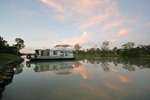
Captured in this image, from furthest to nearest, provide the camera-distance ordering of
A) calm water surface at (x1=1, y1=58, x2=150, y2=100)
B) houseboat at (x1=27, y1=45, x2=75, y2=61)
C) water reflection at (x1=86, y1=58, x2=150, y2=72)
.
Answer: houseboat at (x1=27, y1=45, x2=75, y2=61)
water reflection at (x1=86, y1=58, x2=150, y2=72)
calm water surface at (x1=1, y1=58, x2=150, y2=100)

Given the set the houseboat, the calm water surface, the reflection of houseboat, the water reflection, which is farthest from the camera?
the houseboat

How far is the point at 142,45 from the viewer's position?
53969 millimetres

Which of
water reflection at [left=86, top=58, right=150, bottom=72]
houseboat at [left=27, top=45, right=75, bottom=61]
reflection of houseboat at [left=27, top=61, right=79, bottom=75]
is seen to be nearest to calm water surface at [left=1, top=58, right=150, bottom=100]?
reflection of houseboat at [left=27, top=61, right=79, bottom=75]

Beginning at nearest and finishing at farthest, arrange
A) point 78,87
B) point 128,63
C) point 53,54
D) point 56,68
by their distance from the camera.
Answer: point 78,87 → point 56,68 → point 128,63 → point 53,54

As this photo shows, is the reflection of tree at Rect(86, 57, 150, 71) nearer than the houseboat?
Yes

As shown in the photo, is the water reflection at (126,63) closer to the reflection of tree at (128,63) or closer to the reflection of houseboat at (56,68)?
the reflection of tree at (128,63)

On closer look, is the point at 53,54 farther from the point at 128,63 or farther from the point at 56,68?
the point at 128,63

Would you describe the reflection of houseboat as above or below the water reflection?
above

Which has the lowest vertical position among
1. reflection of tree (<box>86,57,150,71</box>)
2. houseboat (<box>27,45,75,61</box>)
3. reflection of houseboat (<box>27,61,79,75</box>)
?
reflection of tree (<box>86,57,150,71</box>)

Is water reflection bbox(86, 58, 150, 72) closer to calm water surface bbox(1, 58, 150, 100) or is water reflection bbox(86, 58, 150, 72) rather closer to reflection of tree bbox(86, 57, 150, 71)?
reflection of tree bbox(86, 57, 150, 71)

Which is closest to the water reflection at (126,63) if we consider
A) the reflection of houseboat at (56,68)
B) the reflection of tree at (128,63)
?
the reflection of tree at (128,63)

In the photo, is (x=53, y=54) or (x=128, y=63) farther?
(x=53, y=54)

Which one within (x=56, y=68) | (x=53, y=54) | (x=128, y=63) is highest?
(x=53, y=54)

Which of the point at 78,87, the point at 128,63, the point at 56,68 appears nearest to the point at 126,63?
the point at 128,63
